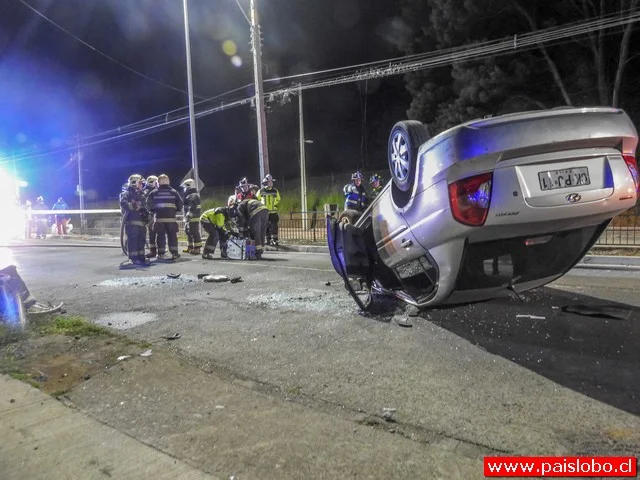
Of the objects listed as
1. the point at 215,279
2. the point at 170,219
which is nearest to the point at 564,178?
the point at 215,279

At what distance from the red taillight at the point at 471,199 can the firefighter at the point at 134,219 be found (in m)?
8.84

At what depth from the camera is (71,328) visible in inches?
210

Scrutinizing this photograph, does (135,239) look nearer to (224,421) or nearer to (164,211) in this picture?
(164,211)

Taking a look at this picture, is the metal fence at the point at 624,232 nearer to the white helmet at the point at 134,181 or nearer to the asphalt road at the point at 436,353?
the asphalt road at the point at 436,353

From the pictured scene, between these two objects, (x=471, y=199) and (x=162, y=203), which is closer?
(x=471, y=199)

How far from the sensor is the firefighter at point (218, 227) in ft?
37.8

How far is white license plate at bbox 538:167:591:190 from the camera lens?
3.38m

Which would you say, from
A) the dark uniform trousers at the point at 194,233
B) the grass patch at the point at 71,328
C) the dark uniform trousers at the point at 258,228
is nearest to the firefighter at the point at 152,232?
the dark uniform trousers at the point at 194,233

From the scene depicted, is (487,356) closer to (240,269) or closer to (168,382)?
(168,382)

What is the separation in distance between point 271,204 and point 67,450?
1182 cm

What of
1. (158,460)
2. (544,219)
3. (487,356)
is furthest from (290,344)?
(544,219)

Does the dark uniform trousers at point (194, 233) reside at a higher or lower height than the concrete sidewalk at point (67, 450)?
higher

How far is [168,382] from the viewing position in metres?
3.90

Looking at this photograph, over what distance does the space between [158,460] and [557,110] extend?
324cm
